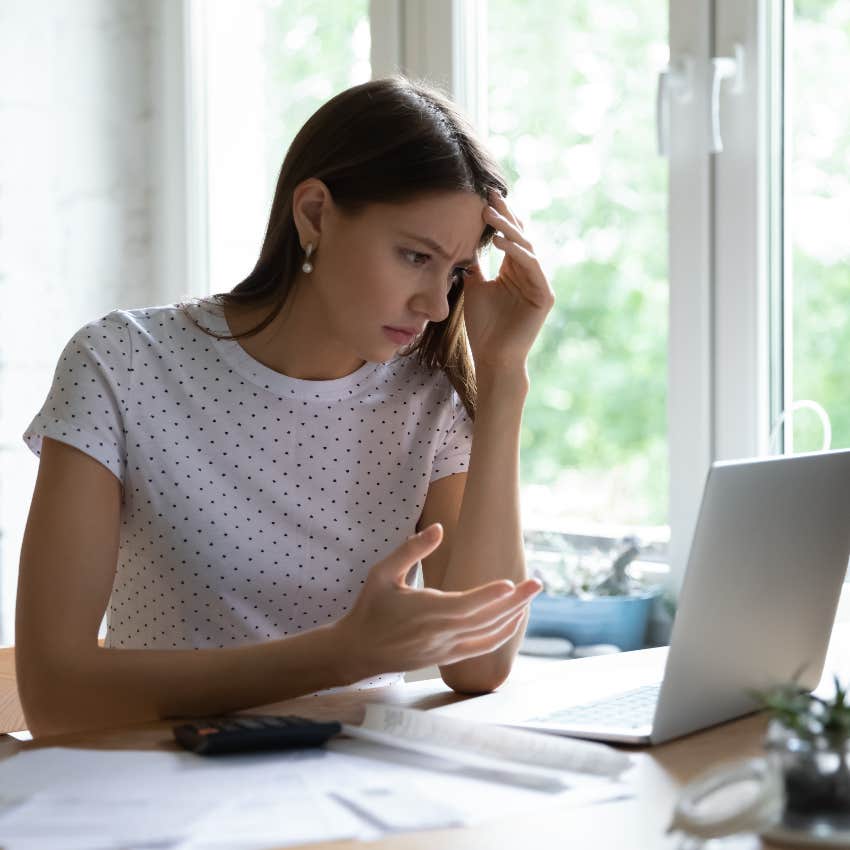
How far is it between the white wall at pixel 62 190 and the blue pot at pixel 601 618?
4.00ft

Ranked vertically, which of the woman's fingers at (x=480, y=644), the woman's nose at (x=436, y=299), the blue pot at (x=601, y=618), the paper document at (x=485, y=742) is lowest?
the blue pot at (x=601, y=618)

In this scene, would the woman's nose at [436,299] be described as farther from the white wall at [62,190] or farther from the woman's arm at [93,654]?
the white wall at [62,190]

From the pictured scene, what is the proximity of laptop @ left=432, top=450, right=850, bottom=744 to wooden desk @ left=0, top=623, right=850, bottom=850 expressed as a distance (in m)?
0.03

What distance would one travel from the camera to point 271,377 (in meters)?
1.51

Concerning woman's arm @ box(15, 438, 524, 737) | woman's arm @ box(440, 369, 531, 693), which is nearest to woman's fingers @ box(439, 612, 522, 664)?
woman's arm @ box(15, 438, 524, 737)

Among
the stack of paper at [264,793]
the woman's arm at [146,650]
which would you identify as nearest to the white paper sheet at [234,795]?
the stack of paper at [264,793]

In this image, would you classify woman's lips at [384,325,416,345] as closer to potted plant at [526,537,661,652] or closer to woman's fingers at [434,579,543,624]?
woman's fingers at [434,579,543,624]

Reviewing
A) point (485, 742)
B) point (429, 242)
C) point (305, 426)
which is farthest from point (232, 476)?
point (485, 742)

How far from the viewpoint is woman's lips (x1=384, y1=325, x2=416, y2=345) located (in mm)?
1427

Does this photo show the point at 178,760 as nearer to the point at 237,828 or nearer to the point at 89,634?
the point at 237,828

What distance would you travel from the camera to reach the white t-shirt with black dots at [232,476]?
1.41m

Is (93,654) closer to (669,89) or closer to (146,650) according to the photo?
(146,650)

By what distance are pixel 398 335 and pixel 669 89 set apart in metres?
0.82

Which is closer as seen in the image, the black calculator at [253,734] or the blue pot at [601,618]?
the black calculator at [253,734]
